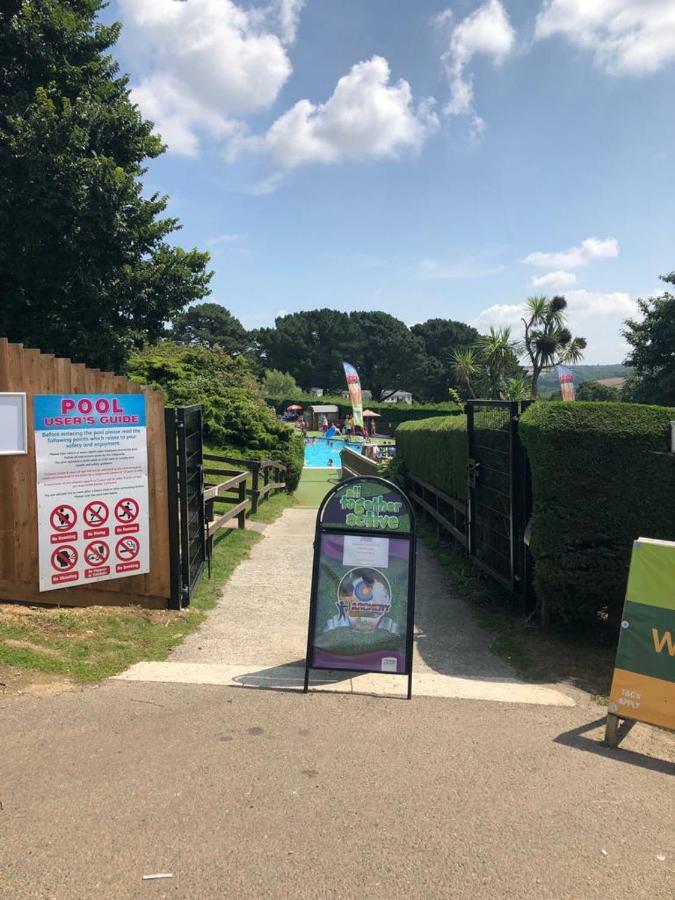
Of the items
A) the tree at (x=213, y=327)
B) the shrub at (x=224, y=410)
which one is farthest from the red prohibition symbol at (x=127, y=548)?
the tree at (x=213, y=327)

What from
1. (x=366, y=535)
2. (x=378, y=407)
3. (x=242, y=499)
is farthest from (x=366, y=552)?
(x=378, y=407)

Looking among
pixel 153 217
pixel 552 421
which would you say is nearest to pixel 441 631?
pixel 552 421

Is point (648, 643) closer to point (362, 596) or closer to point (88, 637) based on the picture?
point (362, 596)

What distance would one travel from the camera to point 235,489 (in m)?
11.9

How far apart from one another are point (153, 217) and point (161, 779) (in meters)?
15.2

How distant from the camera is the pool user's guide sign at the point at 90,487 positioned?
17.5 ft

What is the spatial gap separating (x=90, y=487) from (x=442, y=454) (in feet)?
20.7

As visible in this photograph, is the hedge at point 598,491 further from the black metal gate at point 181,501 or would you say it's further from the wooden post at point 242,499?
the wooden post at point 242,499

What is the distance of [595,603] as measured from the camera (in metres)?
5.64

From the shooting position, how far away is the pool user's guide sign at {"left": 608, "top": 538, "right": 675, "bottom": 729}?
3945mm

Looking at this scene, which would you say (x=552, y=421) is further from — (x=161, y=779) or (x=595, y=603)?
(x=161, y=779)

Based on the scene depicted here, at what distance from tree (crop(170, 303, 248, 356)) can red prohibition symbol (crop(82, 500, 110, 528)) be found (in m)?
92.1

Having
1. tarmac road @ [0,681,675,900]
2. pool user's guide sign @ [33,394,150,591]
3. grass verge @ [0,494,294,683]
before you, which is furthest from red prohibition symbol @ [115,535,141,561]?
tarmac road @ [0,681,675,900]

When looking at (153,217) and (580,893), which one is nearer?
(580,893)
